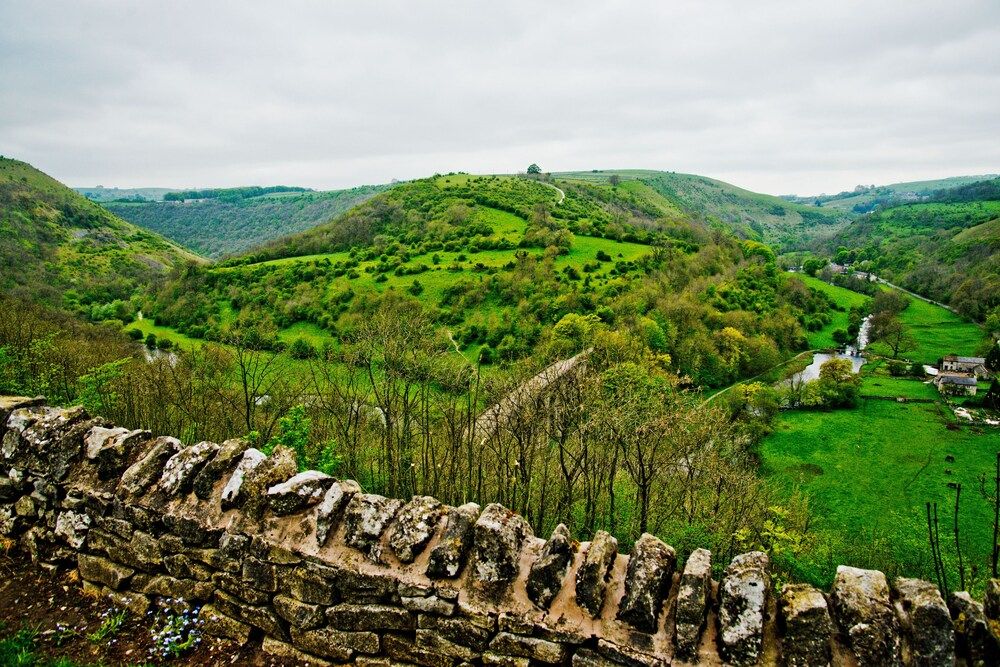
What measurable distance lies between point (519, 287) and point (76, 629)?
169 feet

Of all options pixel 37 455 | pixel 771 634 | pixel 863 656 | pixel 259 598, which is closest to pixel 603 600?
pixel 771 634

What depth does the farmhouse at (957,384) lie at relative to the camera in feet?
213

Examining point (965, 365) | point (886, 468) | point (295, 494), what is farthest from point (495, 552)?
point (965, 365)

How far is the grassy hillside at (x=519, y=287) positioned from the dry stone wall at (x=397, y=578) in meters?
22.8

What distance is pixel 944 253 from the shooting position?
138 meters

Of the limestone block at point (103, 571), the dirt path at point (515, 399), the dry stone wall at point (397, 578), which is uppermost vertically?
the dry stone wall at point (397, 578)

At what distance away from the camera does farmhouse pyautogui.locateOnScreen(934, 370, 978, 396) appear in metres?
64.9

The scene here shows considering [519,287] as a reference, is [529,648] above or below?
below

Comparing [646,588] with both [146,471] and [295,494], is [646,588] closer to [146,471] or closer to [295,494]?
[295,494]

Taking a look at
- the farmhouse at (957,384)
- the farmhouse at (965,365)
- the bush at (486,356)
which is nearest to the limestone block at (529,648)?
the bush at (486,356)

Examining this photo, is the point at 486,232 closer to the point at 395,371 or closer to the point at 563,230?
the point at 563,230

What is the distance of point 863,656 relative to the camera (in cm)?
343

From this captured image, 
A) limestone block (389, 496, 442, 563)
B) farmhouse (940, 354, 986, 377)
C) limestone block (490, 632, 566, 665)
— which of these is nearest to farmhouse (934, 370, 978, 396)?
farmhouse (940, 354, 986, 377)

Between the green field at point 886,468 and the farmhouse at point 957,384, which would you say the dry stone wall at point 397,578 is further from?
the farmhouse at point 957,384
